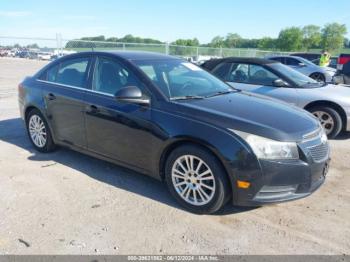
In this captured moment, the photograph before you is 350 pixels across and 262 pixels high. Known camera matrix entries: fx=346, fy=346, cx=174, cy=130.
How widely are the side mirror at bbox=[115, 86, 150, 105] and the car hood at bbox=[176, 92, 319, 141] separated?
408mm

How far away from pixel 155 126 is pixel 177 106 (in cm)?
32

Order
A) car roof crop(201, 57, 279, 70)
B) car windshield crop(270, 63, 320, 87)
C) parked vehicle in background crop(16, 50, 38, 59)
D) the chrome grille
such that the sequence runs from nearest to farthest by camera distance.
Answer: the chrome grille → car windshield crop(270, 63, 320, 87) → car roof crop(201, 57, 279, 70) → parked vehicle in background crop(16, 50, 38, 59)

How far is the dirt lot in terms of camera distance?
301 centimetres

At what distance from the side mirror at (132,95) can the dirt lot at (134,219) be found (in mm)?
1074

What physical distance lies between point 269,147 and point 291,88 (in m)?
3.85

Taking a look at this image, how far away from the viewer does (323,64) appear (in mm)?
18672

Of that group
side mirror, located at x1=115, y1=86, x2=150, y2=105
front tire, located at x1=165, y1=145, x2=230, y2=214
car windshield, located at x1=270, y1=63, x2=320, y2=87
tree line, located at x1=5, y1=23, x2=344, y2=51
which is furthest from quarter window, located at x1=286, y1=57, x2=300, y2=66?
tree line, located at x1=5, y1=23, x2=344, y2=51

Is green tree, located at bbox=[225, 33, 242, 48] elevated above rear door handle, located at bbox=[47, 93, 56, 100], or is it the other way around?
green tree, located at bbox=[225, 33, 242, 48]

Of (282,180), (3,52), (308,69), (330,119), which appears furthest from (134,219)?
(3,52)

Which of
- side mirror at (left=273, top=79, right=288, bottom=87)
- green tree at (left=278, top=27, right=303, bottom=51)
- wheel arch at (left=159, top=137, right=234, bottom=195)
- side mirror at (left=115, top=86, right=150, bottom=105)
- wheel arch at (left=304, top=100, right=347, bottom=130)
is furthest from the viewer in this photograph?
green tree at (left=278, top=27, right=303, bottom=51)

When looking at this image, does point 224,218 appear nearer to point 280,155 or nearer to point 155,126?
point 280,155

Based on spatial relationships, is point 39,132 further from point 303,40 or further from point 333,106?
point 303,40

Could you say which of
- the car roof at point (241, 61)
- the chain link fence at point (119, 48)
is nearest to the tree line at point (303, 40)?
the chain link fence at point (119, 48)

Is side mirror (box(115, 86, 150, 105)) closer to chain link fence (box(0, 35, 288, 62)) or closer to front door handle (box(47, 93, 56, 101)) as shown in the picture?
front door handle (box(47, 93, 56, 101))
